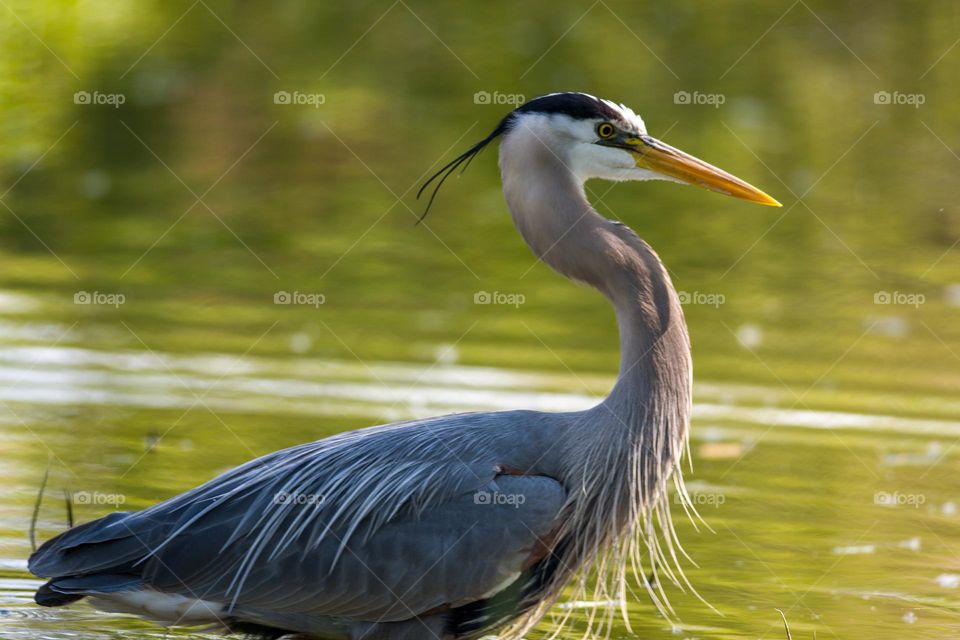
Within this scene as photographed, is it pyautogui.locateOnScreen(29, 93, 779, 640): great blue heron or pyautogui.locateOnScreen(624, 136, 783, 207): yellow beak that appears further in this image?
pyautogui.locateOnScreen(624, 136, 783, 207): yellow beak

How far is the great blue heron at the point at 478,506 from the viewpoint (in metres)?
5.83

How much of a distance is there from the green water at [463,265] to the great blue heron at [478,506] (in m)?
0.63

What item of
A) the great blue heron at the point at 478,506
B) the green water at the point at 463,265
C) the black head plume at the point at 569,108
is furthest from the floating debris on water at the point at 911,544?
the black head plume at the point at 569,108

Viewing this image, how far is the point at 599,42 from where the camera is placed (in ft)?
65.9

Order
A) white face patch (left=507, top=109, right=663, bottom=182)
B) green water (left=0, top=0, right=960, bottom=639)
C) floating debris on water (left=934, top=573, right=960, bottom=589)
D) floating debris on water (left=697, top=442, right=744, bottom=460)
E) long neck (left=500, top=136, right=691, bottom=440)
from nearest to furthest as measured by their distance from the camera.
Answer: long neck (left=500, top=136, right=691, bottom=440), white face patch (left=507, top=109, right=663, bottom=182), floating debris on water (left=934, top=573, right=960, bottom=589), green water (left=0, top=0, right=960, bottom=639), floating debris on water (left=697, top=442, right=744, bottom=460)

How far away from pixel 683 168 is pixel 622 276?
0.55 meters

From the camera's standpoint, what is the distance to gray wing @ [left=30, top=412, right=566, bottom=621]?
5.79 m

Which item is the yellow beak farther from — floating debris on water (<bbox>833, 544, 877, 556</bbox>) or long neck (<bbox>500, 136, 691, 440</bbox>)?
floating debris on water (<bbox>833, 544, 877, 556</bbox>)

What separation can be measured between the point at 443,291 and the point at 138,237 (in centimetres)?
258

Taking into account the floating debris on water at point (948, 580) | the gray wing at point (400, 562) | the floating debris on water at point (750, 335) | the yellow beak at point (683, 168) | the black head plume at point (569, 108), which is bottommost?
the floating debris on water at point (948, 580)

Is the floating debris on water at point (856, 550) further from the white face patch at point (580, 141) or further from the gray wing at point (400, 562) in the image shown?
the white face patch at point (580, 141)

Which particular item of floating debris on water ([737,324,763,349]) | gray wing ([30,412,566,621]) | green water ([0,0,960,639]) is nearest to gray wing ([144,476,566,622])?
gray wing ([30,412,566,621])

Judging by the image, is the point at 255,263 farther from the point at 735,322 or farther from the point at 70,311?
the point at 735,322

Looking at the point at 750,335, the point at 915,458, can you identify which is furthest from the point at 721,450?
the point at 750,335
